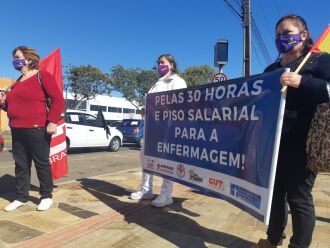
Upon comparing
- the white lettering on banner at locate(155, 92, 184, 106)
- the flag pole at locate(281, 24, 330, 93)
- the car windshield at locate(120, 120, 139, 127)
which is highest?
the flag pole at locate(281, 24, 330, 93)

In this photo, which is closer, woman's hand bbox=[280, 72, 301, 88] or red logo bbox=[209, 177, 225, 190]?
woman's hand bbox=[280, 72, 301, 88]

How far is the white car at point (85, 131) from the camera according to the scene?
43.3 ft

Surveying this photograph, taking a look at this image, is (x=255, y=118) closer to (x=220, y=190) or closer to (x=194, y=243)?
(x=220, y=190)

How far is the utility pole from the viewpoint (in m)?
13.6

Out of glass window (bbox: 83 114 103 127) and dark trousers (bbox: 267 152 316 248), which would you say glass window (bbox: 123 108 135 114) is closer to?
glass window (bbox: 83 114 103 127)

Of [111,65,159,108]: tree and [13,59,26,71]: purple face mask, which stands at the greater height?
[111,65,159,108]: tree

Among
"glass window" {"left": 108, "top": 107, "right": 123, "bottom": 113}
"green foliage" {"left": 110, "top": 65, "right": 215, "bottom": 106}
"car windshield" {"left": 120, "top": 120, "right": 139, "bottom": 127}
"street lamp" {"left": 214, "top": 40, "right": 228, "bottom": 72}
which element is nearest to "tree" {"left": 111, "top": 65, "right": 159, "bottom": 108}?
"green foliage" {"left": 110, "top": 65, "right": 215, "bottom": 106}

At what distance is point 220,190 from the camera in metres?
3.36

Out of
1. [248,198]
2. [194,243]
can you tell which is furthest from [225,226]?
[248,198]

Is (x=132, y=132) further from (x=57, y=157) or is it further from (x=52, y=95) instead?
(x=52, y=95)

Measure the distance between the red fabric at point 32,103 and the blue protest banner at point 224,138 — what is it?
46.4 inches

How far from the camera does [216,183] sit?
340 cm

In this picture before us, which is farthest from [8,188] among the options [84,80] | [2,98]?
[84,80]

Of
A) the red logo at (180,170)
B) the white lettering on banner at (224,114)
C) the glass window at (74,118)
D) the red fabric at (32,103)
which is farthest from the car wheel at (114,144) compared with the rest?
the white lettering on banner at (224,114)
